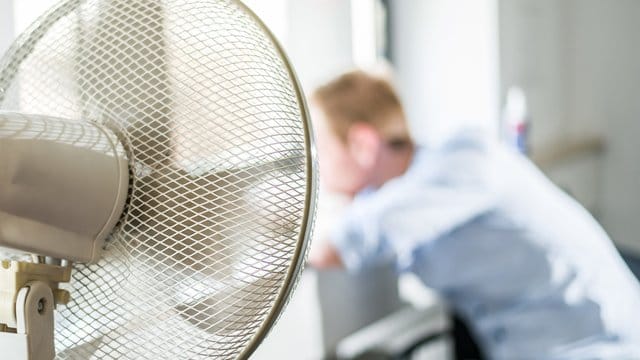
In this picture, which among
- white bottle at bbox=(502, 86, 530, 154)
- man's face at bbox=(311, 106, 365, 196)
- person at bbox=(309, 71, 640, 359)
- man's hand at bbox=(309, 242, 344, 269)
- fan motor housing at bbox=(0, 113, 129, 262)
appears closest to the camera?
fan motor housing at bbox=(0, 113, 129, 262)

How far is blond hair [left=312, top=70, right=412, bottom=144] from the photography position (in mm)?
1677

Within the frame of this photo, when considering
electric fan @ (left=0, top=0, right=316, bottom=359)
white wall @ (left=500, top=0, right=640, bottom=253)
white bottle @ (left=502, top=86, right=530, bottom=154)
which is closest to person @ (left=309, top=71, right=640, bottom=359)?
white bottle @ (left=502, top=86, right=530, bottom=154)

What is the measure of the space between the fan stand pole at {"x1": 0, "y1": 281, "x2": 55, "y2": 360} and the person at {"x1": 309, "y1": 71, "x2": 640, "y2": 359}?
0.97 metres

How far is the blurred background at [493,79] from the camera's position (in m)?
2.03

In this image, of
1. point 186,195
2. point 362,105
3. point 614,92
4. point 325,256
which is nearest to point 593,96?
point 614,92

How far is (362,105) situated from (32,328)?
4.03 ft

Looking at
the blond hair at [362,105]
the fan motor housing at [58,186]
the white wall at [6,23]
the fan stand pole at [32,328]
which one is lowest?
the blond hair at [362,105]

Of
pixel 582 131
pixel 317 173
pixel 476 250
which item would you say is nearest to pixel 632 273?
pixel 476 250

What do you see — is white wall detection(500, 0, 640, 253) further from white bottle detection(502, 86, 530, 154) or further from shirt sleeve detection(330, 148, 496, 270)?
shirt sleeve detection(330, 148, 496, 270)

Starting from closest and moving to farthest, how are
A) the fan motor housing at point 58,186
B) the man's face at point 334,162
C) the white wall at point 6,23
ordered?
1. the fan motor housing at point 58,186
2. the white wall at point 6,23
3. the man's face at point 334,162

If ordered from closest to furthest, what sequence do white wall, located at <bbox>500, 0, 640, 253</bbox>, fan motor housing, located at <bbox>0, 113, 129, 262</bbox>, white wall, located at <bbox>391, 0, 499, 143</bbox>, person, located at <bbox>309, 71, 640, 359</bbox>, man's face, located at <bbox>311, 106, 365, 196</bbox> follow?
1. fan motor housing, located at <bbox>0, 113, 129, 262</bbox>
2. person, located at <bbox>309, 71, 640, 359</bbox>
3. man's face, located at <bbox>311, 106, 365, 196</bbox>
4. white wall, located at <bbox>391, 0, 499, 143</bbox>
5. white wall, located at <bbox>500, 0, 640, 253</bbox>

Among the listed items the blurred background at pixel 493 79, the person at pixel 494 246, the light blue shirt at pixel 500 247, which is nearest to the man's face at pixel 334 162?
the person at pixel 494 246

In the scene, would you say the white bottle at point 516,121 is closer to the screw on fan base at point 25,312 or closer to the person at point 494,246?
the person at point 494,246

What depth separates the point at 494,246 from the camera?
153 cm
